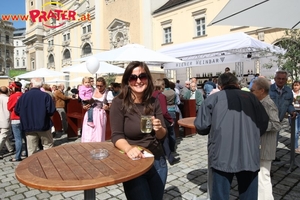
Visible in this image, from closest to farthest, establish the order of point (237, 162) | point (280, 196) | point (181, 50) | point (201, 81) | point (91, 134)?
point (237, 162) < point (280, 196) < point (91, 134) < point (181, 50) < point (201, 81)

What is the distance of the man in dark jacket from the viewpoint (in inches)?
87.4

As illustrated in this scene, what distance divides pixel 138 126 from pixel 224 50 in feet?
21.7

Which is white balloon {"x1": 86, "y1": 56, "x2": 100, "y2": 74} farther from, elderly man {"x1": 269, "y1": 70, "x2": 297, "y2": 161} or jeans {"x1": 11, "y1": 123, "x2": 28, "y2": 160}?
elderly man {"x1": 269, "y1": 70, "x2": 297, "y2": 161}

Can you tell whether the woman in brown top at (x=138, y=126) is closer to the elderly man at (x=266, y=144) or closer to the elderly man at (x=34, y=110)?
the elderly man at (x=266, y=144)

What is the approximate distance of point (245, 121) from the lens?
225 cm

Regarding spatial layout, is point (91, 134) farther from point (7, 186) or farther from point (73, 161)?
point (73, 161)

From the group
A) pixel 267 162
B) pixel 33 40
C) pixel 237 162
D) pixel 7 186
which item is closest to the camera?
pixel 237 162

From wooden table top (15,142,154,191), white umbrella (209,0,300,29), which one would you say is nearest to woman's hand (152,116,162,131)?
wooden table top (15,142,154,191)

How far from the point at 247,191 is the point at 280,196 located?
5.04 feet

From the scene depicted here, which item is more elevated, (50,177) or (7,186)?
Result: (50,177)

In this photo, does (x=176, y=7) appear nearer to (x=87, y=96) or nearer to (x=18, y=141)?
(x=87, y=96)

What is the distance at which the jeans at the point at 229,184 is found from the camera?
232cm

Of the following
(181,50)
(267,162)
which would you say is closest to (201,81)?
(181,50)

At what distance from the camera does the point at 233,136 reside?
87.7 inches
